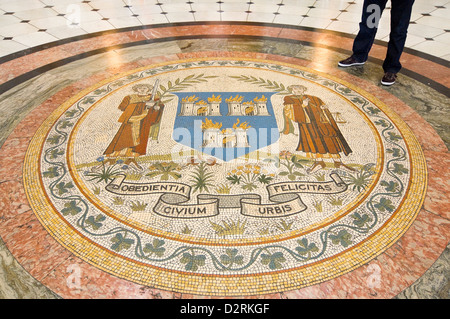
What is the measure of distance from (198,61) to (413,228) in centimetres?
A: 304

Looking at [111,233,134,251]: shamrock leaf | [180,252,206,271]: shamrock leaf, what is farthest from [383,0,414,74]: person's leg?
[111,233,134,251]: shamrock leaf

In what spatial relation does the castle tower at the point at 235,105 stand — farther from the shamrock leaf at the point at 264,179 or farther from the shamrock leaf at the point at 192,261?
the shamrock leaf at the point at 192,261

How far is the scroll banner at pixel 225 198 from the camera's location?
6.88 ft

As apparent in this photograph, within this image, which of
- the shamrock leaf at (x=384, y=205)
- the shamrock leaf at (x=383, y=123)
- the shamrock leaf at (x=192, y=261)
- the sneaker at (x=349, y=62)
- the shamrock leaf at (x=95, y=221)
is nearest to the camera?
the shamrock leaf at (x=192, y=261)

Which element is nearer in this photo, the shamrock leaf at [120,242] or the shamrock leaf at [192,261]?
the shamrock leaf at [192,261]

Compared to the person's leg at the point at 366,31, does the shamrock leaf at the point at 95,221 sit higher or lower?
lower

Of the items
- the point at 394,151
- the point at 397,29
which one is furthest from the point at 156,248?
the point at 397,29

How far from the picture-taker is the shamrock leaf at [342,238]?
1901 mm

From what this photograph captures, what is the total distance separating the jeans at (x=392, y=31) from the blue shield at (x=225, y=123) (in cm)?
139

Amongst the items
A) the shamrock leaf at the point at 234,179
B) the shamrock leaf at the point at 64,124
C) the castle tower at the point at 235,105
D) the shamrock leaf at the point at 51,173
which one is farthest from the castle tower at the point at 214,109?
the shamrock leaf at the point at 51,173

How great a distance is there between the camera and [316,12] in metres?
5.52

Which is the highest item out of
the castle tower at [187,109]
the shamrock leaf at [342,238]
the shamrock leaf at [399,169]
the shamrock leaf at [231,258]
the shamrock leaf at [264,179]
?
the castle tower at [187,109]

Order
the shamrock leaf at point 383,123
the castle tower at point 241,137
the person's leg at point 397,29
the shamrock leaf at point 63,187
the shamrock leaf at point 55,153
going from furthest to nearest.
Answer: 1. the person's leg at point 397,29
2. the shamrock leaf at point 383,123
3. the castle tower at point 241,137
4. the shamrock leaf at point 55,153
5. the shamrock leaf at point 63,187

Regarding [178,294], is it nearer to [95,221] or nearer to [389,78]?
[95,221]
